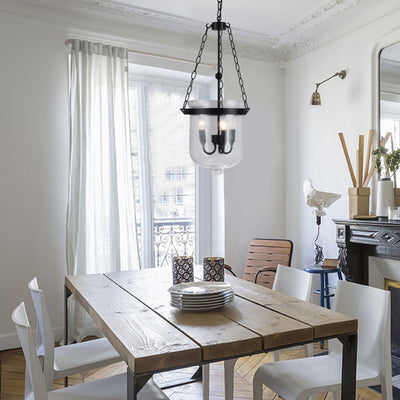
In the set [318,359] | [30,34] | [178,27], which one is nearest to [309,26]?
[178,27]

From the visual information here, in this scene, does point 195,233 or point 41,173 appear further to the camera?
point 195,233

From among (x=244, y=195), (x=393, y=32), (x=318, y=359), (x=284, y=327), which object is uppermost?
(x=393, y=32)

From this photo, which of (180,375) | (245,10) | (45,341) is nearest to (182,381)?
(180,375)

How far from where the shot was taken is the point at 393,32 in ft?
10.3

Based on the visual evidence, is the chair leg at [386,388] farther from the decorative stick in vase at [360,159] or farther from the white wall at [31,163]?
A: the white wall at [31,163]

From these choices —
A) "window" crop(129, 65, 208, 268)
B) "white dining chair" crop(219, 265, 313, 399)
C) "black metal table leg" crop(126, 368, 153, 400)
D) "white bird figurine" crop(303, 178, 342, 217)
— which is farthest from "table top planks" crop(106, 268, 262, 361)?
"window" crop(129, 65, 208, 268)

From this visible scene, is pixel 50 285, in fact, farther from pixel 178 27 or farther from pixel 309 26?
pixel 309 26

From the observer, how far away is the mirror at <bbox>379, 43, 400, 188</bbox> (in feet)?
10.3

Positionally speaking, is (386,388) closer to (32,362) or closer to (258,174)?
(32,362)

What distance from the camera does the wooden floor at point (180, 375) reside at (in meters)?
2.50

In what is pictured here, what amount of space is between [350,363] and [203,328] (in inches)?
22.8

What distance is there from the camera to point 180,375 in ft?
9.18

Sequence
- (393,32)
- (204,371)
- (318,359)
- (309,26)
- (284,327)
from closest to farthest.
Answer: (284,327), (318,359), (204,371), (393,32), (309,26)

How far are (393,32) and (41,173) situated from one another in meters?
3.01
